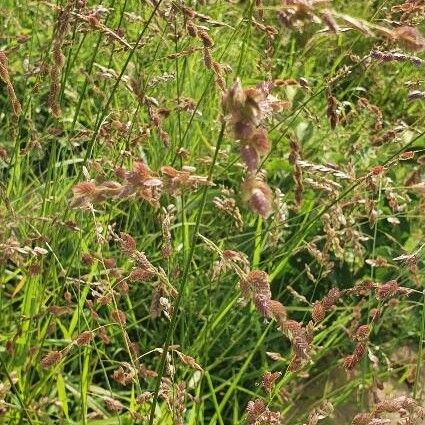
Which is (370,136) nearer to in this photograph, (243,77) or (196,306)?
(243,77)

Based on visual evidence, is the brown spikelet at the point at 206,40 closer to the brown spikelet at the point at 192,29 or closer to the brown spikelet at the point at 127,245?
the brown spikelet at the point at 192,29

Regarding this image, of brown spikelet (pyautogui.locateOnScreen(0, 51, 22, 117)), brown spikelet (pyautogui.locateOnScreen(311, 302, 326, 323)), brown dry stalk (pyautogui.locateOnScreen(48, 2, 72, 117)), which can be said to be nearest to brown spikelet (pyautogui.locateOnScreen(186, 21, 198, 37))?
brown dry stalk (pyautogui.locateOnScreen(48, 2, 72, 117))

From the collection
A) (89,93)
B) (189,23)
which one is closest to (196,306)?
(189,23)

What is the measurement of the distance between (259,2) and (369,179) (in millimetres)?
369

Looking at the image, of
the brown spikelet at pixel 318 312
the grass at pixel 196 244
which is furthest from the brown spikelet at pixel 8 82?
the brown spikelet at pixel 318 312

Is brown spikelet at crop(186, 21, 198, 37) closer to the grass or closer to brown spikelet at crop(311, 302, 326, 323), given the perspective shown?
the grass

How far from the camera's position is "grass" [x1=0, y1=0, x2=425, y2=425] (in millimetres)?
1270

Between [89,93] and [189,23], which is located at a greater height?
[189,23]

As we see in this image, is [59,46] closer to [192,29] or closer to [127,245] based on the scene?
[192,29]

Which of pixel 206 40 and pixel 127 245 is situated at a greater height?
pixel 206 40

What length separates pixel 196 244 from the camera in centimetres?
223

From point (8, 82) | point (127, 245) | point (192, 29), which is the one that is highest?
point (192, 29)

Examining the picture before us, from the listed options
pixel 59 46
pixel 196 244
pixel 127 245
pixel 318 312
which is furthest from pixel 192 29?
pixel 196 244

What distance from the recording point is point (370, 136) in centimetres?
265
